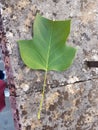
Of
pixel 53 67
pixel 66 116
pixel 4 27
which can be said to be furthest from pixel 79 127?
pixel 4 27

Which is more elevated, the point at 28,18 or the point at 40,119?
the point at 28,18

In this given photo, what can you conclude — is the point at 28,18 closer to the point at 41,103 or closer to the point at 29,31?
the point at 29,31
